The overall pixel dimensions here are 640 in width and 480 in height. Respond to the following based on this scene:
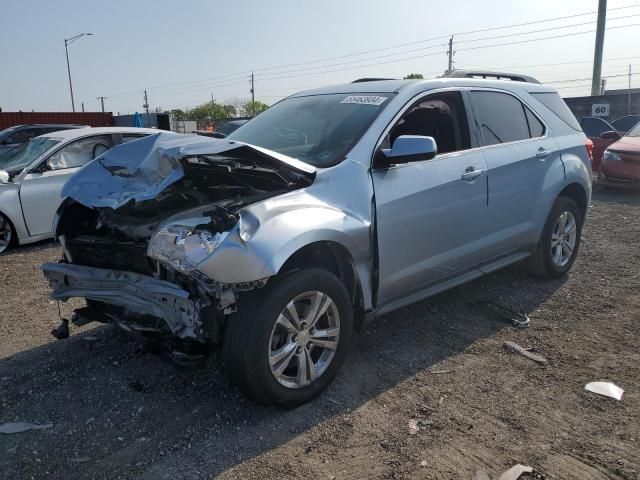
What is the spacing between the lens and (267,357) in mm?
2980

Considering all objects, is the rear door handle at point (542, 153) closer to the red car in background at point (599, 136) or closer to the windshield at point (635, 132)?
the red car in background at point (599, 136)

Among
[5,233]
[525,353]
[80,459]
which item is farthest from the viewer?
[5,233]

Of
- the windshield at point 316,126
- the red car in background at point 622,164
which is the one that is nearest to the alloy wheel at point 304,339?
the windshield at point 316,126

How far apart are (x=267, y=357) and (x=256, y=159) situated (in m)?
1.15

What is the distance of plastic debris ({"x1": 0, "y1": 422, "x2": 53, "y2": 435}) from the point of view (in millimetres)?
3090

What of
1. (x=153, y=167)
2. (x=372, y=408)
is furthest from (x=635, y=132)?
(x=153, y=167)

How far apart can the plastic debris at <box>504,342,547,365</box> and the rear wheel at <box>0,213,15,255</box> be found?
6311 mm

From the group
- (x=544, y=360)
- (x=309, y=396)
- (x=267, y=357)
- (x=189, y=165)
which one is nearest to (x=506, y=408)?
(x=544, y=360)

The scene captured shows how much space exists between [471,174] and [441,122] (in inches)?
19.4

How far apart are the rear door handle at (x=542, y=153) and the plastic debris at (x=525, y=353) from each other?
1804 mm

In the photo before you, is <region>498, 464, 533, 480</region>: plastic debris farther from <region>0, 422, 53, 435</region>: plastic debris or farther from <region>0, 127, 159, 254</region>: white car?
<region>0, 127, 159, 254</region>: white car

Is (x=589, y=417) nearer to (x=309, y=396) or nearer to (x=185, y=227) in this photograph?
(x=309, y=396)

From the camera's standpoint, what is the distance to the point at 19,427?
312 centimetres

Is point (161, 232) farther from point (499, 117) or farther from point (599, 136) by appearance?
point (599, 136)
